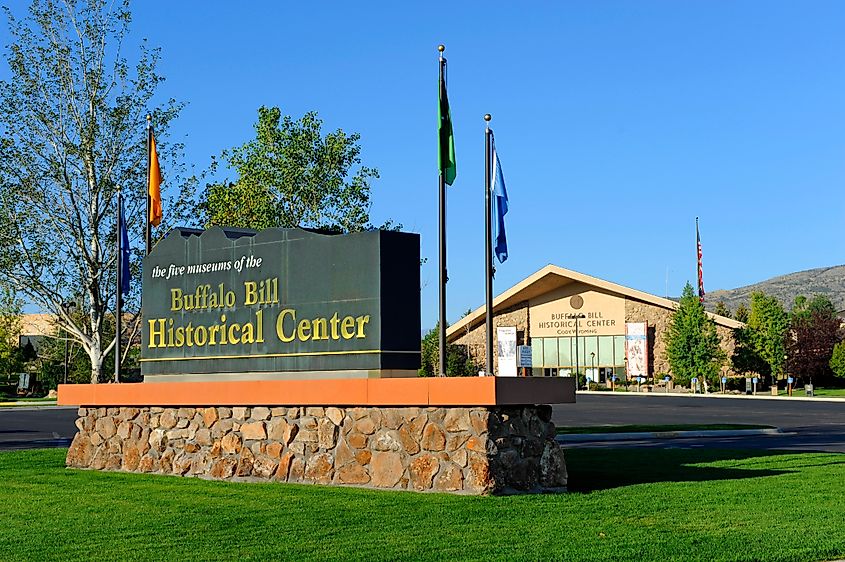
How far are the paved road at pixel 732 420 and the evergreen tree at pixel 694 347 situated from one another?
→ 81.1 feet

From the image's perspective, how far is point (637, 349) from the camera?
81438mm

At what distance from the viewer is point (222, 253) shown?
1659cm

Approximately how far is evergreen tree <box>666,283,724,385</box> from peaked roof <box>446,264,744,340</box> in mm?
2994

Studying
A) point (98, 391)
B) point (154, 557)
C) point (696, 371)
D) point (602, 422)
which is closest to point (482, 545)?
point (154, 557)

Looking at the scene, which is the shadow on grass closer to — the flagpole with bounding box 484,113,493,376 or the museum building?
the flagpole with bounding box 484,113,493,376

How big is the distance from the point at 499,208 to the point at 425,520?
17.9 feet

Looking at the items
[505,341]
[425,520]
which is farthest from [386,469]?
[505,341]

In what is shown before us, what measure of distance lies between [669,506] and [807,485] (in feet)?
10.1

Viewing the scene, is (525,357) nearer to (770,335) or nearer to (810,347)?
(770,335)

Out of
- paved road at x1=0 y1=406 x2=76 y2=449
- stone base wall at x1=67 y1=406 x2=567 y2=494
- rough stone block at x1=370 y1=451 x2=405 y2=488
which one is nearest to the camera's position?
stone base wall at x1=67 y1=406 x2=567 y2=494

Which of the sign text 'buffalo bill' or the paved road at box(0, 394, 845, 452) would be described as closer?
the sign text 'buffalo bill'

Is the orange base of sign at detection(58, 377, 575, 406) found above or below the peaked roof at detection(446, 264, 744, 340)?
below

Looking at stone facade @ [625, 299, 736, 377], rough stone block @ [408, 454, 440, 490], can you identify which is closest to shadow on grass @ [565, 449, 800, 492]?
rough stone block @ [408, 454, 440, 490]

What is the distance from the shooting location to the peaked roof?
81.6 m
